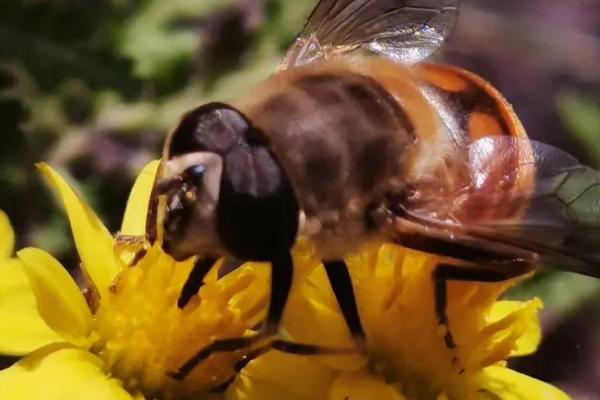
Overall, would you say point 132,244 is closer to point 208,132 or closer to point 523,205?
point 208,132

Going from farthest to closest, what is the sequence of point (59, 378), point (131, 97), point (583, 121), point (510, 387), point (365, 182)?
1. point (583, 121)
2. point (131, 97)
3. point (510, 387)
4. point (59, 378)
5. point (365, 182)

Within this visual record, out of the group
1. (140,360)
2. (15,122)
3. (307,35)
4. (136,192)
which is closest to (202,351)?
(140,360)

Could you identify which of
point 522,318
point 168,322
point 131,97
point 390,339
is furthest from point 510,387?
point 131,97

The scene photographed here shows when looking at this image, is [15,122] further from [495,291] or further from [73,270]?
[495,291]

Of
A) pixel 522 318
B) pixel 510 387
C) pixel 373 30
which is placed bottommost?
pixel 510 387

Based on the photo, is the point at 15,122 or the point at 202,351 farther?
the point at 15,122

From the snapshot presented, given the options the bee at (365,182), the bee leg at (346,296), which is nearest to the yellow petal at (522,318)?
the bee at (365,182)
